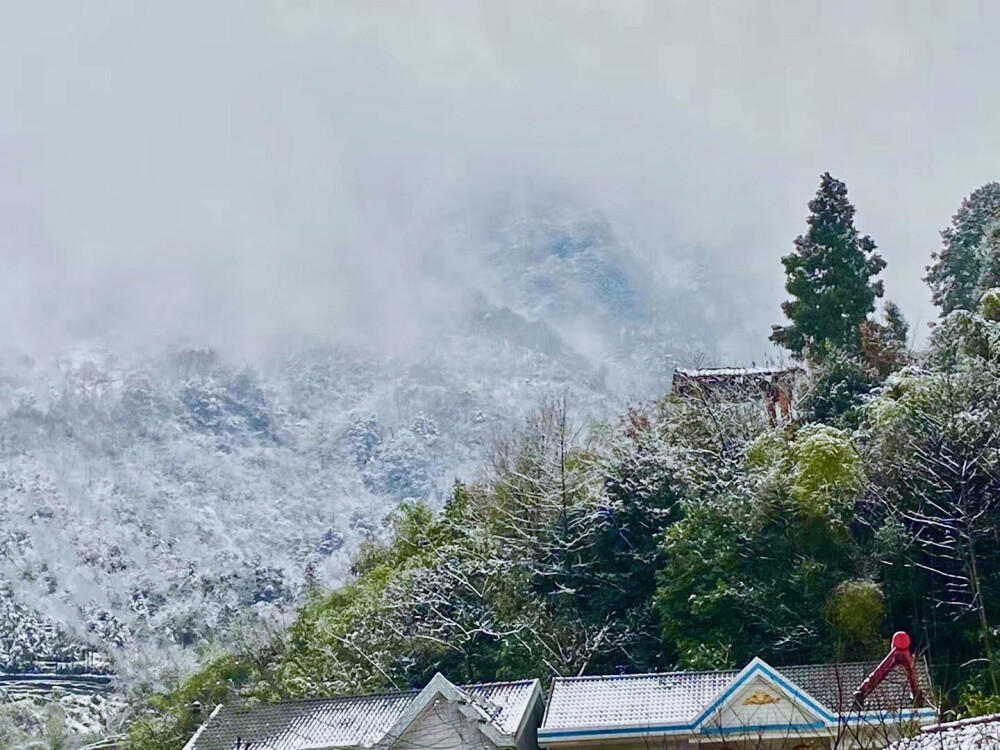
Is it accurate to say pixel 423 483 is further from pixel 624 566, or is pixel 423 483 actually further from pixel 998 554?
pixel 998 554

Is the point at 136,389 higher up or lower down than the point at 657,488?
higher up

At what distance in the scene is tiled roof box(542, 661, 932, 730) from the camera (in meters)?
19.1

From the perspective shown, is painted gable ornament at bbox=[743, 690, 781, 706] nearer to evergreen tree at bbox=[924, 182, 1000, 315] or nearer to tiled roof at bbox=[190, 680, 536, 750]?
tiled roof at bbox=[190, 680, 536, 750]

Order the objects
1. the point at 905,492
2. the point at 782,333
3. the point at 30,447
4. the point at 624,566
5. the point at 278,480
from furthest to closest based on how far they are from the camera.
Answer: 1. the point at 30,447
2. the point at 278,480
3. the point at 782,333
4. the point at 624,566
5. the point at 905,492

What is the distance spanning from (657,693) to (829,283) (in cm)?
1689

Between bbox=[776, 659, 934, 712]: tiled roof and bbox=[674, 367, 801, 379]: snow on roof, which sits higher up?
bbox=[674, 367, 801, 379]: snow on roof

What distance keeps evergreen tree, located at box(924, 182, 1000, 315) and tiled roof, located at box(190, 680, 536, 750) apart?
19.9 m

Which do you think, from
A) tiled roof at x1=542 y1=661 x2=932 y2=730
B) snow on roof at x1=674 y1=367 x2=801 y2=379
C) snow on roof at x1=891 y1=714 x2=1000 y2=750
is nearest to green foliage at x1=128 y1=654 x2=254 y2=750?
tiled roof at x1=542 y1=661 x2=932 y2=730

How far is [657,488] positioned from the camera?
26188mm

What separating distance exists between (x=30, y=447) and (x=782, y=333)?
63.2 metres

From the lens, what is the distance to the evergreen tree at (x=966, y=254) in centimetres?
3512

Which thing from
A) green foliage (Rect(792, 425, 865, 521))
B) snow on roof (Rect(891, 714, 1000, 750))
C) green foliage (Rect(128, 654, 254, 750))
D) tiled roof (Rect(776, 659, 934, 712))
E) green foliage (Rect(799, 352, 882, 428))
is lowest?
green foliage (Rect(128, 654, 254, 750))

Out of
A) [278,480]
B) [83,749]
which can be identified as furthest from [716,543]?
[278,480]

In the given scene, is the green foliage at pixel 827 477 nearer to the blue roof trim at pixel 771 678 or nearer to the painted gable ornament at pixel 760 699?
the blue roof trim at pixel 771 678
